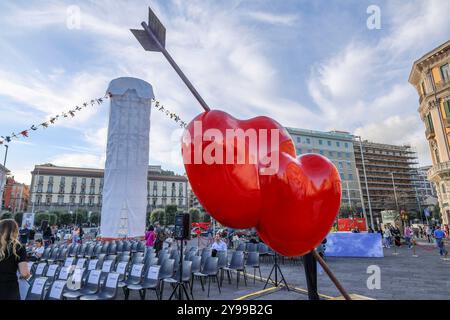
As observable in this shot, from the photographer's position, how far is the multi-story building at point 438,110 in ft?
89.1

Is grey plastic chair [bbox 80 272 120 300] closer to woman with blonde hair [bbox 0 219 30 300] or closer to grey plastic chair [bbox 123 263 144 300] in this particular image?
grey plastic chair [bbox 123 263 144 300]

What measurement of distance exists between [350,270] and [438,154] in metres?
27.2

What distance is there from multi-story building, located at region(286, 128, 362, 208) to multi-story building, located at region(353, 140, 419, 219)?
890cm

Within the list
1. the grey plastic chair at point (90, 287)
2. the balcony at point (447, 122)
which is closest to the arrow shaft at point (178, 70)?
the grey plastic chair at point (90, 287)

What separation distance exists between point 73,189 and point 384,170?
87.3 metres

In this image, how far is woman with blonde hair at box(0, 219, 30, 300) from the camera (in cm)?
300

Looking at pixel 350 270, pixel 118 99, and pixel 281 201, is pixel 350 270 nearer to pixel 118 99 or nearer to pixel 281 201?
pixel 281 201

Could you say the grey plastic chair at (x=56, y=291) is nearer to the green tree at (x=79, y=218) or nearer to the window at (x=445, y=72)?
the window at (x=445, y=72)

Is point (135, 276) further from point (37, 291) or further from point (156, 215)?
point (156, 215)

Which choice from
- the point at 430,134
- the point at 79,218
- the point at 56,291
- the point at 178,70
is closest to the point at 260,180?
the point at 178,70

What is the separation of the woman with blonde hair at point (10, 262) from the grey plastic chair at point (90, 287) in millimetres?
2550

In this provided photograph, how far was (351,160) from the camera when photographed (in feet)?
215

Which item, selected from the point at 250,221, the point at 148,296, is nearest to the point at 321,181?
the point at 250,221

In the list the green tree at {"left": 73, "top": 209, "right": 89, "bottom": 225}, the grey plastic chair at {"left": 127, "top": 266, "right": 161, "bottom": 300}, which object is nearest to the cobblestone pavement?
the grey plastic chair at {"left": 127, "top": 266, "right": 161, "bottom": 300}
